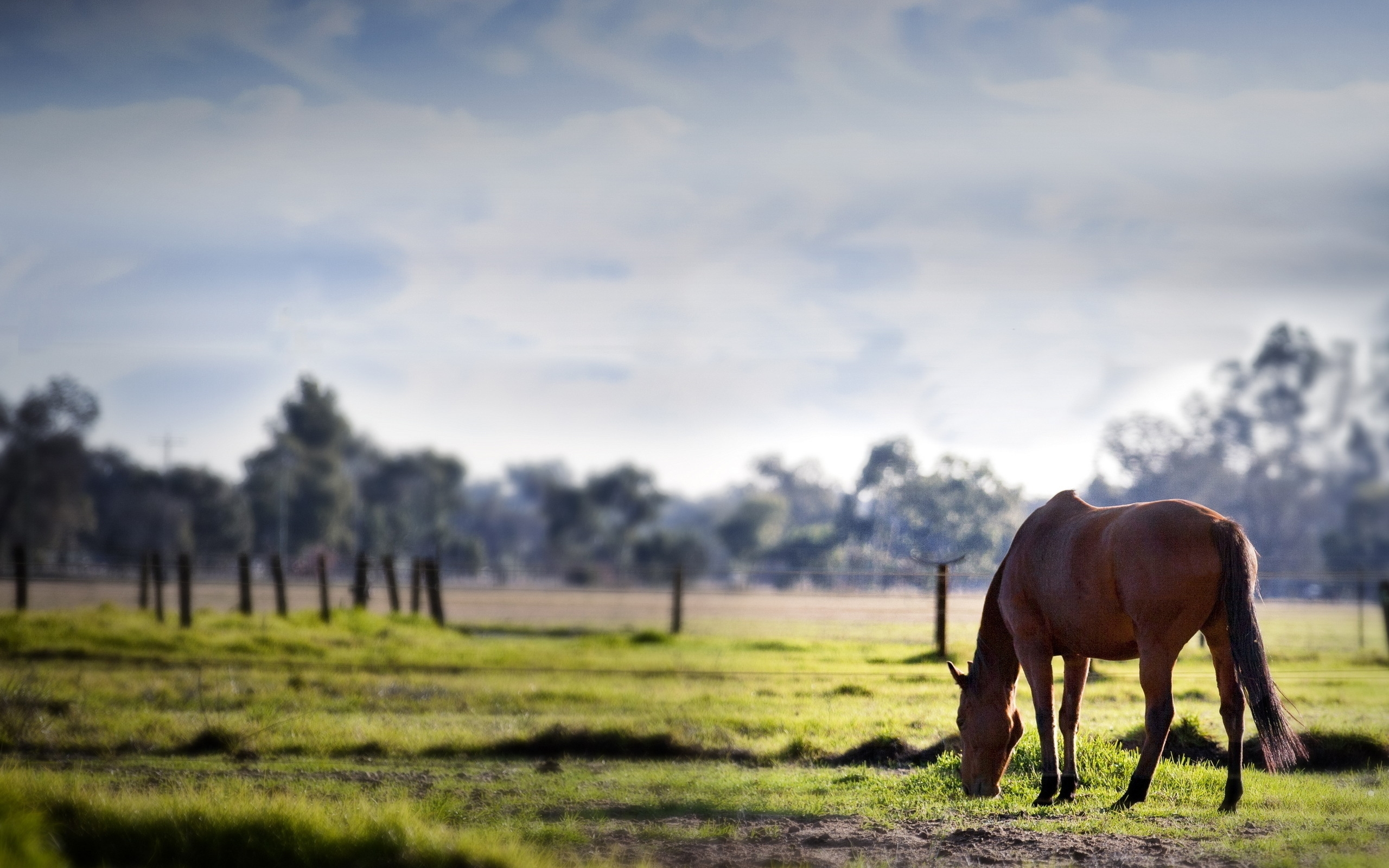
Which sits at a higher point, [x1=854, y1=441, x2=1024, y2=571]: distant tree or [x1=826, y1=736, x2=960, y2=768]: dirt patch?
[x1=854, y1=441, x2=1024, y2=571]: distant tree

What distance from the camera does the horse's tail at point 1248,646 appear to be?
6938 millimetres

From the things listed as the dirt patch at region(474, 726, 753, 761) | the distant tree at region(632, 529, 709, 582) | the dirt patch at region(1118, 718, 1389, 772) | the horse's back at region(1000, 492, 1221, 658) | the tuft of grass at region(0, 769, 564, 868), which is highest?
the horse's back at region(1000, 492, 1221, 658)

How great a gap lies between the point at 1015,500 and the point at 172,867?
47.3 feet

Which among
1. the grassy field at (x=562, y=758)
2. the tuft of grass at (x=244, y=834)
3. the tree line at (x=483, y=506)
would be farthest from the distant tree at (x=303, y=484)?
the tuft of grass at (x=244, y=834)

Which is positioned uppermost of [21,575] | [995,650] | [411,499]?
[411,499]

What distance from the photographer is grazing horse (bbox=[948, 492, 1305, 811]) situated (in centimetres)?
702

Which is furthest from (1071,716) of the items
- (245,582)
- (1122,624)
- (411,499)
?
(411,499)

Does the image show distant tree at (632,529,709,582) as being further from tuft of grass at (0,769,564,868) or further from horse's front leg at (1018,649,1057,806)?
tuft of grass at (0,769,564,868)

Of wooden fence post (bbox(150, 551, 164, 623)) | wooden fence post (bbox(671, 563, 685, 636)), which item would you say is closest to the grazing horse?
wooden fence post (bbox(671, 563, 685, 636))

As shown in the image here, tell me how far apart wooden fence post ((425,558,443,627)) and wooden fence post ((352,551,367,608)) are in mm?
1304

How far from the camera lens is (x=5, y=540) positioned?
5556 cm

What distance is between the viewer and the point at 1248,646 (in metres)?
6.91

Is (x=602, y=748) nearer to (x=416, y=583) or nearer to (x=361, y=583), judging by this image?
(x=361, y=583)

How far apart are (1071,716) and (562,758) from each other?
194 inches
